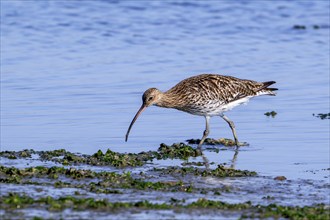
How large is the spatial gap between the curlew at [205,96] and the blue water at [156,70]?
18.5 inches

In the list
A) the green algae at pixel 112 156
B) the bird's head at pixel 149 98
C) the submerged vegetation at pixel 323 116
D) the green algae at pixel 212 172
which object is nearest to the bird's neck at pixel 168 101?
the bird's head at pixel 149 98

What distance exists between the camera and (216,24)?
28.6 m

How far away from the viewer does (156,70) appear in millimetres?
21156

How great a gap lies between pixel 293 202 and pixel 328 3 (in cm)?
2194

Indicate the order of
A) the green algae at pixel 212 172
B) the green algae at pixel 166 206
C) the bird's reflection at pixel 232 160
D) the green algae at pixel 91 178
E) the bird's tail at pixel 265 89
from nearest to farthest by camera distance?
the green algae at pixel 166 206 → the green algae at pixel 91 178 → the green algae at pixel 212 172 → the bird's reflection at pixel 232 160 → the bird's tail at pixel 265 89

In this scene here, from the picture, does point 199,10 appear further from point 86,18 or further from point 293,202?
point 293,202

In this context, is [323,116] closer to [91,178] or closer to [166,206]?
[91,178]

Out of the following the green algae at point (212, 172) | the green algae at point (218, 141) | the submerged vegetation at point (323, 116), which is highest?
the submerged vegetation at point (323, 116)

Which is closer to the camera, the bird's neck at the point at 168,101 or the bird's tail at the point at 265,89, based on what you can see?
the bird's neck at the point at 168,101

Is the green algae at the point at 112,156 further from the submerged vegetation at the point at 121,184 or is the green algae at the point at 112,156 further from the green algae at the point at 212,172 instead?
the green algae at the point at 212,172

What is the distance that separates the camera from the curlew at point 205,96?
15.7 m

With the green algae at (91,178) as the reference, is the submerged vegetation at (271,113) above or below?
above

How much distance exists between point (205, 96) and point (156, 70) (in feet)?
17.9

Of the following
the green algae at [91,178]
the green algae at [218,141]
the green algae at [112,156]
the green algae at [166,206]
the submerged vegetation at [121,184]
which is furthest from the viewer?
the green algae at [218,141]
